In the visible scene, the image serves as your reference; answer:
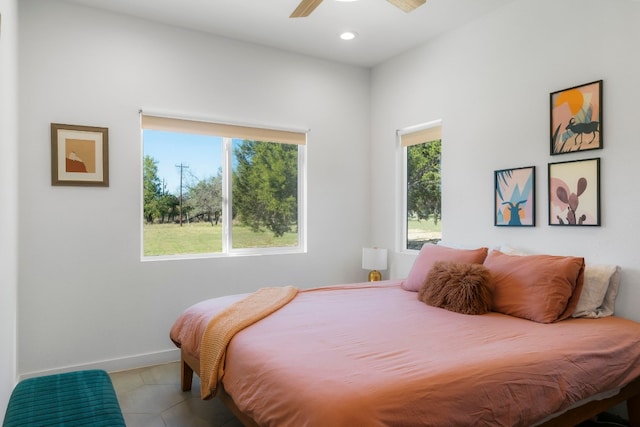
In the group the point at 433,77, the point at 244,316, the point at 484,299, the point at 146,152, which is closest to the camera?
the point at 244,316

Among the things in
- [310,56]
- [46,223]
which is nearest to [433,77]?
[310,56]

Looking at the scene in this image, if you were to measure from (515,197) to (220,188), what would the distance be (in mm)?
2460

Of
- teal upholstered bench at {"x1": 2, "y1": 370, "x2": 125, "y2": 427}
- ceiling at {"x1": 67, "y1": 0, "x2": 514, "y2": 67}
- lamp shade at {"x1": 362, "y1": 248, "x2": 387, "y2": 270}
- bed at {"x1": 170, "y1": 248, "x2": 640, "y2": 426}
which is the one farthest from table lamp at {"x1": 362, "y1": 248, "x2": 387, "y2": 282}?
teal upholstered bench at {"x1": 2, "y1": 370, "x2": 125, "y2": 427}

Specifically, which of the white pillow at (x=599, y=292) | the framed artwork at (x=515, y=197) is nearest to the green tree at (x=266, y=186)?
the framed artwork at (x=515, y=197)

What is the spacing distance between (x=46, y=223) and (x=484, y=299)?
3038 millimetres

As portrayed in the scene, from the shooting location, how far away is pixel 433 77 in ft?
12.4

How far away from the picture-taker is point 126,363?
328cm

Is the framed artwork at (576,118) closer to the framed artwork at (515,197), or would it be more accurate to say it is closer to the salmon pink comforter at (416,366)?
the framed artwork at (515,197)

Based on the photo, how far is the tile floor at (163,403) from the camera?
243 cm

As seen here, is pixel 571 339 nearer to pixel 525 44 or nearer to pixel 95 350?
pixel 525 44

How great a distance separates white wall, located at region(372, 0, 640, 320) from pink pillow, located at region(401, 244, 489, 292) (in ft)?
1.23

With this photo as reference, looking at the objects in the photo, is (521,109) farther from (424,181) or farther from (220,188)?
(220,188)

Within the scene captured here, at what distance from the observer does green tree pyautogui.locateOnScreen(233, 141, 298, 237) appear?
393 centimetres

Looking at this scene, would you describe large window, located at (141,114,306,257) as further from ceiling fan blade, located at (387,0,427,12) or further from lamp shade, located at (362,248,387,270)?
ceiling fan blade, located at (387,0,427,12)
